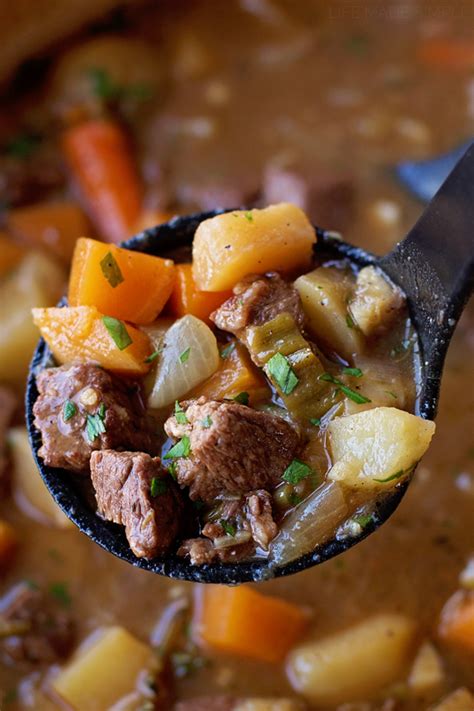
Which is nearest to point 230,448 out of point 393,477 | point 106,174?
point 393,477

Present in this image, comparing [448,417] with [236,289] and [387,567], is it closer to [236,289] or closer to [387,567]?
[387,567]

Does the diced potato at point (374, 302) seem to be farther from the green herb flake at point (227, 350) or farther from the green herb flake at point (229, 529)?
the green herb flake at point (229, 529)

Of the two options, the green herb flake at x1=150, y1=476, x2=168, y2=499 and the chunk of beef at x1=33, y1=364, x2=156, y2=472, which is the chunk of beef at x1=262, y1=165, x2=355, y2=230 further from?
the green herb flake at x1=150, y1=476, x2=168, y2=499

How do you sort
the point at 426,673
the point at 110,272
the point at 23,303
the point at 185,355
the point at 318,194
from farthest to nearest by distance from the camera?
1. the point at 318,194
2. the point at 23,303
3. the point at 426,673
4. the point at 110,272
5. the point at 185,355

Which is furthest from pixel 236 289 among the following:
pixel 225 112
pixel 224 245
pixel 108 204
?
pixel 225 112

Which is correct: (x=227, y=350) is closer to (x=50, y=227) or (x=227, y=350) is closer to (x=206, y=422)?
(x=206, y=422)

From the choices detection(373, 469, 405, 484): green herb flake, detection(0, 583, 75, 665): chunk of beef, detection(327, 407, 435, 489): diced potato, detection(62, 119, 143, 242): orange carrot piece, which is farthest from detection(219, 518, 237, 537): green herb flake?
detection(62, 119, 143, 242): orange carrot piece
